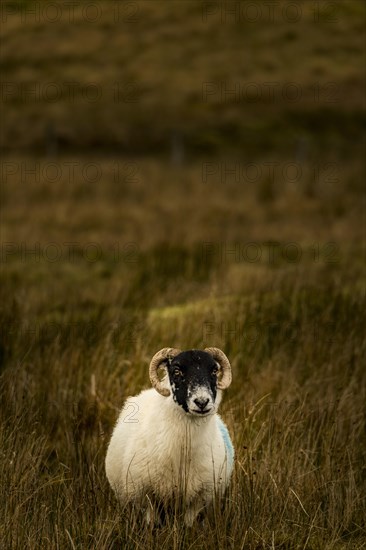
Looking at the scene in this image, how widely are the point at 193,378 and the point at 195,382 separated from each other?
0.03m

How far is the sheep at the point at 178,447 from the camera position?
169 inches

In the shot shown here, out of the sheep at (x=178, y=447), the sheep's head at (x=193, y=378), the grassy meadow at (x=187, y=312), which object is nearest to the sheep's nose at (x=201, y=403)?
the sheep's head at (x=193, y=378)

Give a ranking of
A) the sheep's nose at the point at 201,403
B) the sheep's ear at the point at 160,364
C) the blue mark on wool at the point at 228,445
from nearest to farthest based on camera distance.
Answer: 1. the sheep's nose at the point at 201,403
2. the sheep's ear at the point at 160,364
3. the blue mark on wool at the point at 228,445

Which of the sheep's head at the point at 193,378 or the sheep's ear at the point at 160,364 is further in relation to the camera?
the sheep's ear at the point at 160,364

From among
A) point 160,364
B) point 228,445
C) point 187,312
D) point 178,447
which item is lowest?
point 187,312

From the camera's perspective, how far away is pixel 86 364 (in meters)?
6.35

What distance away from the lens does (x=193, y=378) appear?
13.7ft

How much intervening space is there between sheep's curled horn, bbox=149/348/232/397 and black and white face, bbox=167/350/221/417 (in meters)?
0.04

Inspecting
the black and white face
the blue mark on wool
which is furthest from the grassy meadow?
the black and white face

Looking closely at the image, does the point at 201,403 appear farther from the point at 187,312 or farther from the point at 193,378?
the point at 187,312

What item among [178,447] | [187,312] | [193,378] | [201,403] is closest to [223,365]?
[193,378]

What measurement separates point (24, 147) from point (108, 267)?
21.0 m

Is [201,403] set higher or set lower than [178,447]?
higher

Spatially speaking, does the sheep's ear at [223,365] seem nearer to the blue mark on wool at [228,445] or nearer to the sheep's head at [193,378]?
the sheep's head at [193,378]
